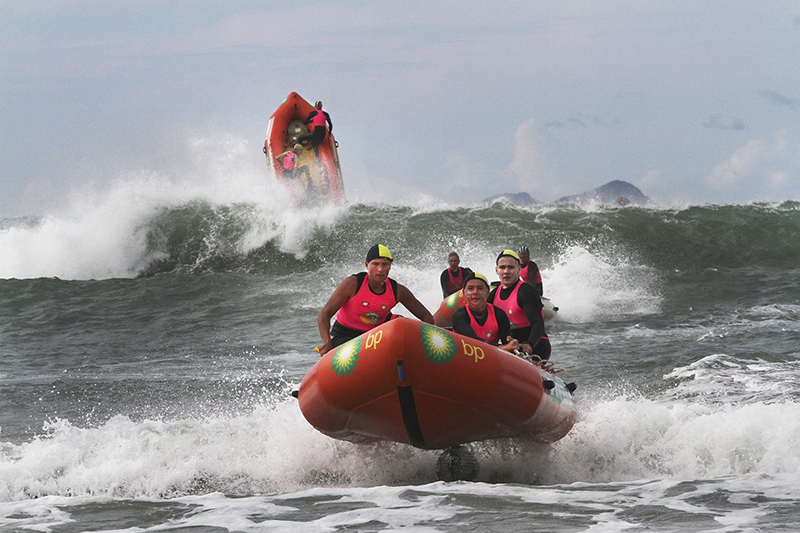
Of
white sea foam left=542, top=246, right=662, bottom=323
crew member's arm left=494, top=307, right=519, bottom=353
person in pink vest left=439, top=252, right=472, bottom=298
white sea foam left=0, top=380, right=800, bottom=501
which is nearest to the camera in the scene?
white sea foam left=0, top=380, right=800, bottom=501

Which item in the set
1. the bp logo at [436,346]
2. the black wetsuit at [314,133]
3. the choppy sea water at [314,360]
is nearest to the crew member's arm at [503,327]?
the choppy sea water at [314,360]

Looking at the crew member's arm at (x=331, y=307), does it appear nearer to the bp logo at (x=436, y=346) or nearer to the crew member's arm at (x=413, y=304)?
the crew member's arm at (x=413, y=304)

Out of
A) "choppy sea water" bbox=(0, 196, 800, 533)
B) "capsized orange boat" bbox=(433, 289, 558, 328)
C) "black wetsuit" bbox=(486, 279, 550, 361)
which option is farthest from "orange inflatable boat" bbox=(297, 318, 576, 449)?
"capsized orange boat" bbox=(433, 289, 558, 328)

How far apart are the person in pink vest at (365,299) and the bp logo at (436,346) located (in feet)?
3.12

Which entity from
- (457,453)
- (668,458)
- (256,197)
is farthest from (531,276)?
(256,197)

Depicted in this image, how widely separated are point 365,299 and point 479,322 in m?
0.78

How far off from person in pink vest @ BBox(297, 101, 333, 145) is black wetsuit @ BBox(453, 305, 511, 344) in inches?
471

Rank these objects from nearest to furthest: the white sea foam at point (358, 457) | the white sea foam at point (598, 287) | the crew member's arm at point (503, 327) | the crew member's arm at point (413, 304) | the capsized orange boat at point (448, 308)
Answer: the white sea foam at point (358, 457), the crew member's arm at point (503, 327), the crew member's arm at point (413, 304), the capsized orange boat at point (448, 308), the white sea foam at point (598, 287)

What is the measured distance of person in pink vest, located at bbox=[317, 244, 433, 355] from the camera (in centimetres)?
471

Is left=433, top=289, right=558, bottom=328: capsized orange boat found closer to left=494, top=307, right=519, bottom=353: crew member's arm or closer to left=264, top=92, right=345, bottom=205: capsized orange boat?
left=494, top=307, right=519, bottom=353: crew member's arm

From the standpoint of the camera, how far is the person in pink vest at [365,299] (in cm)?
471

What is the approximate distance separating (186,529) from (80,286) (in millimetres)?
12182

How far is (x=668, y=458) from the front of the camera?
4.80m

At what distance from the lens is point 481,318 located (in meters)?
4.75
